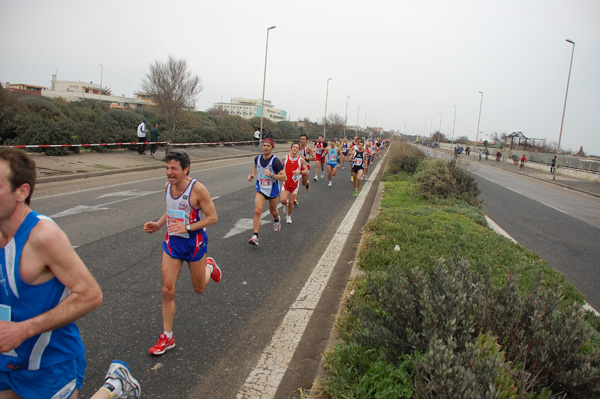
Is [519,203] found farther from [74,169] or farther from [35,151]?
[35,151]

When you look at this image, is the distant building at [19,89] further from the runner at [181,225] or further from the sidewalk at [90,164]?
the runner at [181,225]

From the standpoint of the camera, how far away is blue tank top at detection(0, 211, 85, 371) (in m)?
1.90

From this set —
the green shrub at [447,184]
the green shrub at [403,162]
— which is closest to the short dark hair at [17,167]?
the green shrub at [447,184]

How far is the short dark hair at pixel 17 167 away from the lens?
74.3 inches

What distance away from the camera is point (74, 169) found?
47.0 feet

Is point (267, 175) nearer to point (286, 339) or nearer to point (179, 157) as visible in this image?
point (179, 157)

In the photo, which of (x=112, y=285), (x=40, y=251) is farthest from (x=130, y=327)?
(x=40, y=251)

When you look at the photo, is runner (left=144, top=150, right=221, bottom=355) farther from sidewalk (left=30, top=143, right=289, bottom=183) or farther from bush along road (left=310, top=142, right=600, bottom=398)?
sidewalk (left=30, top=143, right=289, bottom=183)

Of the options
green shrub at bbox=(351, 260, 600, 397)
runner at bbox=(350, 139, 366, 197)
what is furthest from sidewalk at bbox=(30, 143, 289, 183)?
green shrub at bbox=(351, 260, 600, 397)

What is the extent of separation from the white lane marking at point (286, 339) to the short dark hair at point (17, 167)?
2068mm

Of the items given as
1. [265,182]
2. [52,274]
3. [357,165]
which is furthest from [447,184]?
[52,274]

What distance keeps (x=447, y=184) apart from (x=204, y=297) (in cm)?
882

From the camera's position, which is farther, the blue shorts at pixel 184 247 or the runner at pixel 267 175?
the runner at pixel 267 175

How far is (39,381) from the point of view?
202 cm
